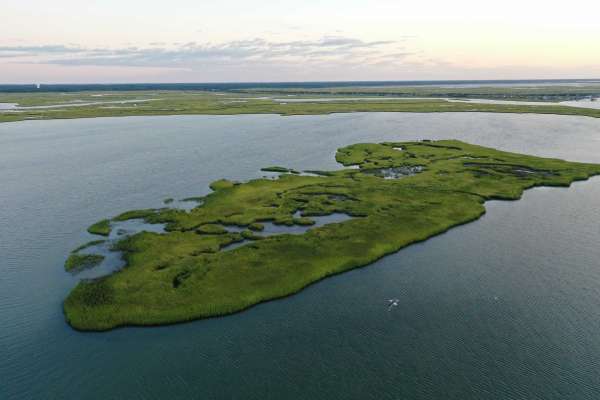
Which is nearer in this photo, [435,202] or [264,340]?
[264,340]

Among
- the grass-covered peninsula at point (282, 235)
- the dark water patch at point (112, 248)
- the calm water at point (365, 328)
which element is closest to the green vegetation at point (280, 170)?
the grass-covered peninsula at point (282, 235)

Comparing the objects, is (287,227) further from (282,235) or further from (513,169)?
(513,169)

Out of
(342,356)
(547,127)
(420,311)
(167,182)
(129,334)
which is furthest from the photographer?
(547,127)

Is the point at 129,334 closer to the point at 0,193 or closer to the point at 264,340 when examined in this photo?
the point at 264,340

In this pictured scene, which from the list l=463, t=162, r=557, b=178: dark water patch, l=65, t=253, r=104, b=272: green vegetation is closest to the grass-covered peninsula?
l=463, t=162, r=557, b=178: dark water patch

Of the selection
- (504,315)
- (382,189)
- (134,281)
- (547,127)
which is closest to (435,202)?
(382,189)

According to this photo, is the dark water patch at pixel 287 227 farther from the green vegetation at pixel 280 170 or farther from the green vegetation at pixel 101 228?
Answer: the green vegetation at pixel 280 170

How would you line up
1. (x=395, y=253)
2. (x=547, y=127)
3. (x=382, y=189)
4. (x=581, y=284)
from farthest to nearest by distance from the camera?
Result: (x=547, y=127), (x=382, y=189), (x=395, y=253), (x=581, y=284)

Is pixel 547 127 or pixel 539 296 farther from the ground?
pixel 547 127
